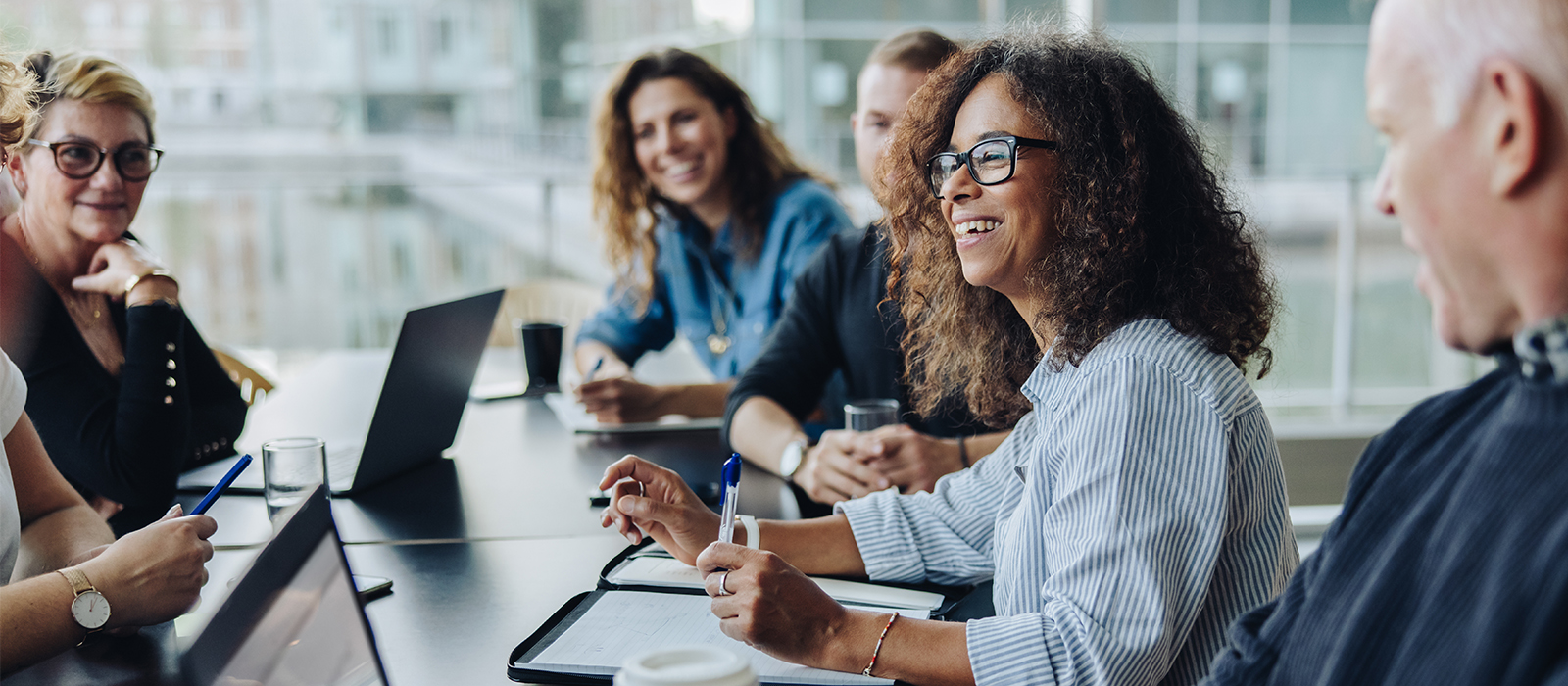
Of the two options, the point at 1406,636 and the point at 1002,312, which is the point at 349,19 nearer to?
the point at 1002,312

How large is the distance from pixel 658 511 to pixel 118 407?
0.94 meters

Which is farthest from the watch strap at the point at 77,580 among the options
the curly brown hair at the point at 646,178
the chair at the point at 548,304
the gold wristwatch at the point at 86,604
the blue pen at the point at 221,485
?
the chair at the point at 548,304

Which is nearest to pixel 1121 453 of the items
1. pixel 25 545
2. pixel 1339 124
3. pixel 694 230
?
pixel 25 545

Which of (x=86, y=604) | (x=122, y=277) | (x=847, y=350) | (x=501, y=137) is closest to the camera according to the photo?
(x=86, y=604)

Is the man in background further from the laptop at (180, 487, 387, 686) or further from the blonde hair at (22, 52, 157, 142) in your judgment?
the blonde hair at (22, 52, 157, 142)

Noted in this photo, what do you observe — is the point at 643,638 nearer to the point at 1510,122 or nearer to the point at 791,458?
the point at 791,458

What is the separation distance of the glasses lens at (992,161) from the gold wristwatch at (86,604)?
0.98 metres

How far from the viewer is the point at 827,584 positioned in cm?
136

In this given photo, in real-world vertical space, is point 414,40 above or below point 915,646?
above

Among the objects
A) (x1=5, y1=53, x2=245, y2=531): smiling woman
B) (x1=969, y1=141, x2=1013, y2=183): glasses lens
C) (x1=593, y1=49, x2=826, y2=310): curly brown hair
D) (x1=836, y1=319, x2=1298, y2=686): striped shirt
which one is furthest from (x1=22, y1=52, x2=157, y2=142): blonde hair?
(x1=836, y1=319, x2=1298, y2=686): striped shirt

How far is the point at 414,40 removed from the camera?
231 inches

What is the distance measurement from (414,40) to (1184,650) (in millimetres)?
5593

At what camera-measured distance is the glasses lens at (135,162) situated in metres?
1.83

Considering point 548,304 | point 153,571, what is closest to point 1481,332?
point 153,571
